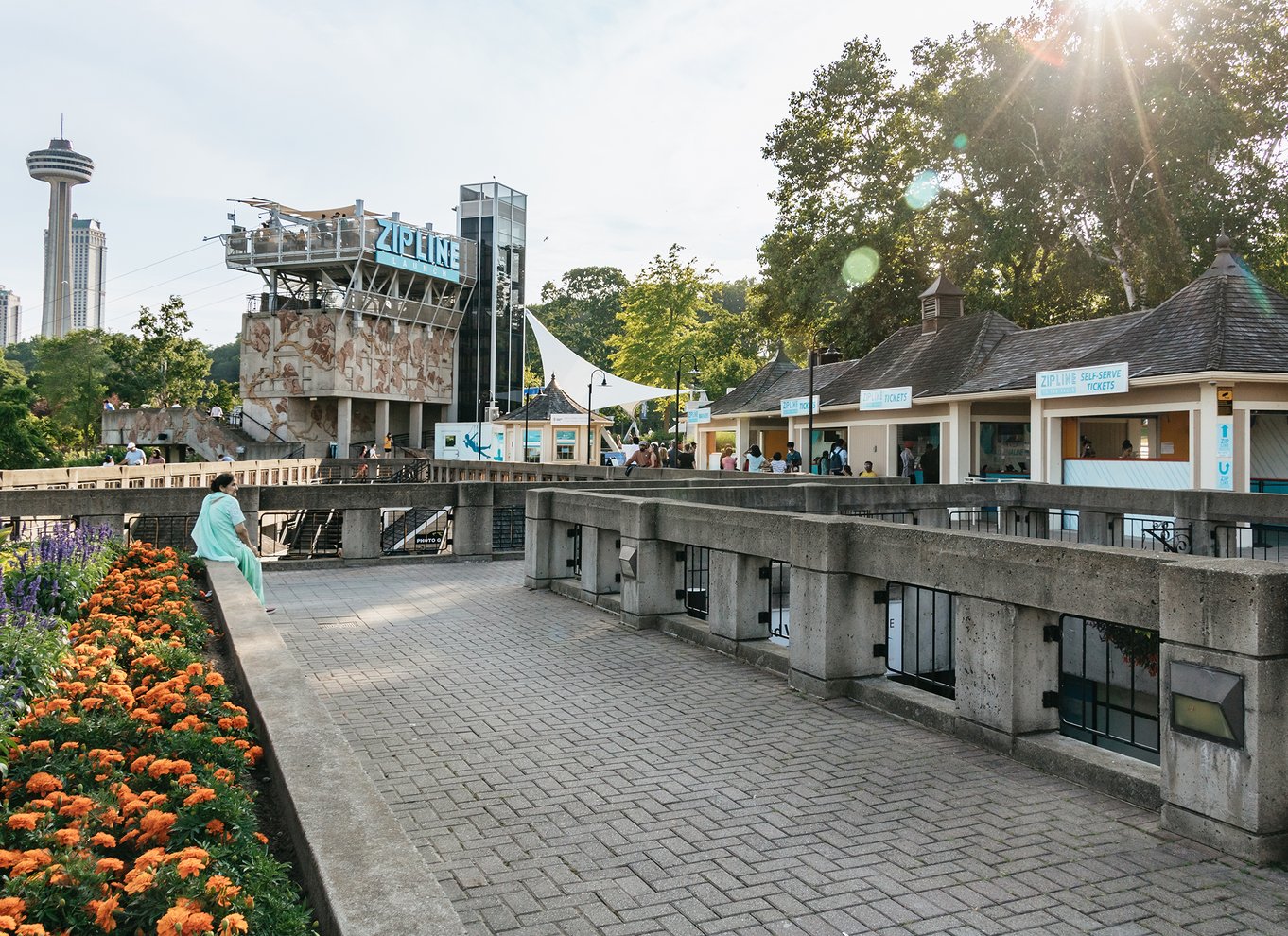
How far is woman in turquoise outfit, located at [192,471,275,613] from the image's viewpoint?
1029cm

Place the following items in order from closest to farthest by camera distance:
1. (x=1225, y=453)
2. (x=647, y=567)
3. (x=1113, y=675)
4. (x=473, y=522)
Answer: (x=647, y=567), (x=1113, y=675), (x=473, y=522), (x=1225, y=453)

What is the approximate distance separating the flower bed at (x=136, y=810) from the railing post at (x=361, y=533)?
970 cm

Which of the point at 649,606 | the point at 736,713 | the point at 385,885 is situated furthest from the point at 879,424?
the point at 385,885

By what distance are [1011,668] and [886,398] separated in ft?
89.4

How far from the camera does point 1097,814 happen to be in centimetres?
536

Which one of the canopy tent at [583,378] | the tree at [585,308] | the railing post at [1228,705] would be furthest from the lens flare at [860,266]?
the tree at [585,308]

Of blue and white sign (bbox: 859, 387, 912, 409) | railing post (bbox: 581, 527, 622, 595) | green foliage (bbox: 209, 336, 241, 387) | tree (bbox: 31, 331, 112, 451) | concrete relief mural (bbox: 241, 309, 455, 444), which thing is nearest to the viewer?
railing post (bbox: 581, 527, 622, 595)

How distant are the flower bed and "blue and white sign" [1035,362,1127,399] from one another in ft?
73.7

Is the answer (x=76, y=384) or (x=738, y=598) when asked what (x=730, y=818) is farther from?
(x=76, y=384)

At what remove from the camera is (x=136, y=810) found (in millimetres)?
3744

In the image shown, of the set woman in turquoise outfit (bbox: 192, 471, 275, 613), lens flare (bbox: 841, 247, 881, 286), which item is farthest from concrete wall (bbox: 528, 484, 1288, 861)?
lens flare (bbox: 841, 247, 881, 286)

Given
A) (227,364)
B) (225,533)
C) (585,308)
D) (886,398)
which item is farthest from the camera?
(227,364)

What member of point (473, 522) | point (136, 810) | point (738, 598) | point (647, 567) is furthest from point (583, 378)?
point (136, 810)

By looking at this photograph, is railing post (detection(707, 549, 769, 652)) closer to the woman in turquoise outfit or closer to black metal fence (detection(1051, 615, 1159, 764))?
the woman in turquoise outfit
